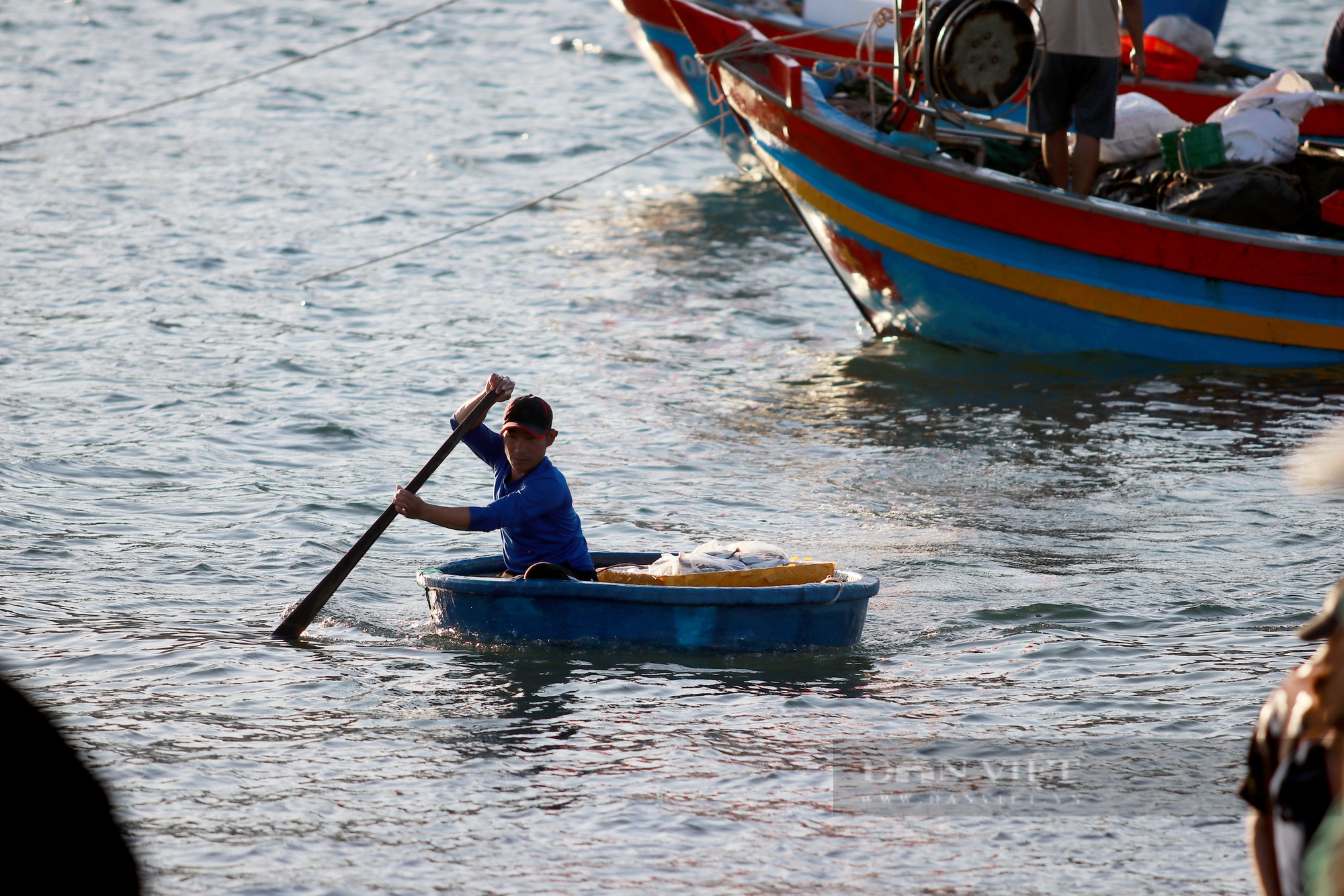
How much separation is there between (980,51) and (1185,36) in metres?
5.81

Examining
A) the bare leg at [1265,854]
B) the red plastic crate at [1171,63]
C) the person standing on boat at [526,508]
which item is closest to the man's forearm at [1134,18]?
the red plastic crate at [1171,63]

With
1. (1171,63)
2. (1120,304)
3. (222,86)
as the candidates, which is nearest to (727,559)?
(1120,304)

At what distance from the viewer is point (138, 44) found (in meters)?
24.1

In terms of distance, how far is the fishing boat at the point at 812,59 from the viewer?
12812mm

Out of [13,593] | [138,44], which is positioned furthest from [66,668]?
[138,44]

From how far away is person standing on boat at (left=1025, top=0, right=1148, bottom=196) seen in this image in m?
9.39

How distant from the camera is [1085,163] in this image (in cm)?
972

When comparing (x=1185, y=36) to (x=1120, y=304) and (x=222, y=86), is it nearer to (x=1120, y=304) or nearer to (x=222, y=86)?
(x=1120, y=304)

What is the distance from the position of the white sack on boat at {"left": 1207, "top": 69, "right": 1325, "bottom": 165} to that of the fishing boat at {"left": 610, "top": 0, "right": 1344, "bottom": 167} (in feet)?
6.02

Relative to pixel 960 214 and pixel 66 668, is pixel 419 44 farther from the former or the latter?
pixel 66 668

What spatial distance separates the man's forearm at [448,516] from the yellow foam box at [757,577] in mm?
662

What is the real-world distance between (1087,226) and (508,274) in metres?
5.88

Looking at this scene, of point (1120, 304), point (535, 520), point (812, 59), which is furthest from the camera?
point (812, 59)

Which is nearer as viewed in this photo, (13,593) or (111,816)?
(111,816)
